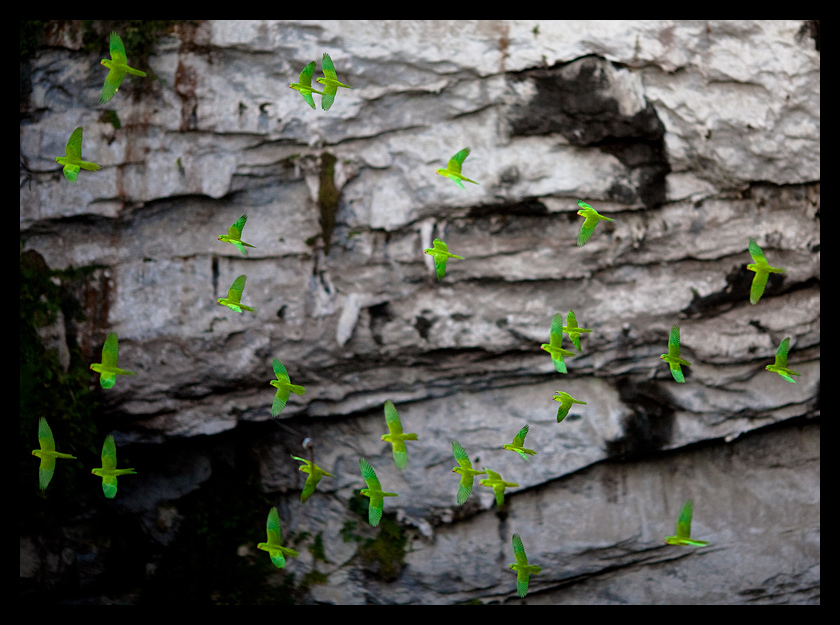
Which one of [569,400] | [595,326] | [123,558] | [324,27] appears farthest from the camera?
[123,558]

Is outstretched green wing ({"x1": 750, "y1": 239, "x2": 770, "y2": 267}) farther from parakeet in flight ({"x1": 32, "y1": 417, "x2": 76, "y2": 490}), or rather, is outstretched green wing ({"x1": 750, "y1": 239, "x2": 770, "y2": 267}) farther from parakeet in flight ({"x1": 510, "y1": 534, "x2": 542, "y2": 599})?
→ parakeet in flight ({"x1": 32, "y1": 417, "x2": 76, "y2": 490})

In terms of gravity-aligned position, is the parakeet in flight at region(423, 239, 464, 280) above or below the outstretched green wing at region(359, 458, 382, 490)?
above

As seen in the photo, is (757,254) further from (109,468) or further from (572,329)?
(109,468)

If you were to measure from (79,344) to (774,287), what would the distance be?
3.65 m

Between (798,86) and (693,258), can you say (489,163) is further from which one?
(798,86)

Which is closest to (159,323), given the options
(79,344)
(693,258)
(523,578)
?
(79,344)

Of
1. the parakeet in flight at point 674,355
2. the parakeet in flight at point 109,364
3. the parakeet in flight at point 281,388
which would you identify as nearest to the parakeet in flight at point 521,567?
the parakeet in flight at point 674,355

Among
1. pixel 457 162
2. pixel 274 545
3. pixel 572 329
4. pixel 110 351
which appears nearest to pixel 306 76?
pixel 457 162

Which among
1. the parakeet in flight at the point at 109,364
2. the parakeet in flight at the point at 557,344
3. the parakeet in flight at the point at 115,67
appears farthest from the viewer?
the parakeet in flight at the point at 557,344

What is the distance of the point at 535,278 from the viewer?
344cm

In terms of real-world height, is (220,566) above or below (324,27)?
below

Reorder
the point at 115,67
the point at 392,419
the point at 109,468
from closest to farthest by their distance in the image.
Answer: the point at 115,67 → the point at 392,419 → the point at 109,468

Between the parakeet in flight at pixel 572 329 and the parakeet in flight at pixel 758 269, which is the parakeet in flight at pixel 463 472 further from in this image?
the parakeet in flight at pixel 758 269

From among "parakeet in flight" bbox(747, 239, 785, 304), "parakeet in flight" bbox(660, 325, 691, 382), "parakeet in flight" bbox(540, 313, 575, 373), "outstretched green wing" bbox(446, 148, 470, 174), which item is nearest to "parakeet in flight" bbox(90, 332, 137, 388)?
"outstretched green wing" bbox(446, 148, 470, 174)
